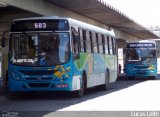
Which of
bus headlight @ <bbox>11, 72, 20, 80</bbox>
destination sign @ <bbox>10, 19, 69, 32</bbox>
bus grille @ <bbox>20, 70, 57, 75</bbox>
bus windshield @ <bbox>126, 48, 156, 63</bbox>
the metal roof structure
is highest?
the metal roof structure

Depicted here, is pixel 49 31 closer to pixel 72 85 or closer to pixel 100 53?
pixel 72 85

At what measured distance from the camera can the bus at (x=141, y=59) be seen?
37.3 m

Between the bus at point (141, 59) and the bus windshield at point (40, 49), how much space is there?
19722 millimetres

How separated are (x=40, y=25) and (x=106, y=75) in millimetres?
6931

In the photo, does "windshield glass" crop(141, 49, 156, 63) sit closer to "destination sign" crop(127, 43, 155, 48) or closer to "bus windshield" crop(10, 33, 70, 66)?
"destination sign" crop(127, 43, 155, 48)

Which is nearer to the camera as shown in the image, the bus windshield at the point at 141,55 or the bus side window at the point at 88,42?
the bus side window at the point at 88,42

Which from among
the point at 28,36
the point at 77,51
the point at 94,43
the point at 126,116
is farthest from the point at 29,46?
Result: the point at 126,116

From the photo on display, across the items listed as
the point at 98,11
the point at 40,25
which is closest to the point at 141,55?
the point at 98,11

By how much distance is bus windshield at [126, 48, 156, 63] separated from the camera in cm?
3734

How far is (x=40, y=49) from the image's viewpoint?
18172 mm

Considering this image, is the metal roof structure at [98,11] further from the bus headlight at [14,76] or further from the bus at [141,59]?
the bus headlight at [14,76]

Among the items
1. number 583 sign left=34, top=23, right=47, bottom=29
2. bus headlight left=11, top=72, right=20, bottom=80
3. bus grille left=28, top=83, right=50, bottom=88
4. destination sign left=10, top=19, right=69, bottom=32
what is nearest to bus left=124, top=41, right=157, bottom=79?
destination sign left=10, top=19, right=69, bottom=32

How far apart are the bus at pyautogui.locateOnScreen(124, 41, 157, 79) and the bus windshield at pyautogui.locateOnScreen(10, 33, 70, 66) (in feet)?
64.7

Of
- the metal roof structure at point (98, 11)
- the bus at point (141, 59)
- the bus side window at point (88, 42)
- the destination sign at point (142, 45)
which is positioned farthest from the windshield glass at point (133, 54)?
the bus side window at point (88, 42)
